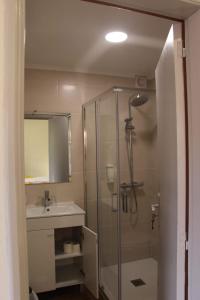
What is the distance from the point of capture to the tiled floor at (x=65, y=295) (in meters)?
2.60

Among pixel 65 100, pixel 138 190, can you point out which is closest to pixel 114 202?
pixel 138 190

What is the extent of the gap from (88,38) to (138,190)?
1.78m

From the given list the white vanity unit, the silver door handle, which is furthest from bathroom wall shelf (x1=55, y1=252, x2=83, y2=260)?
the silver door handle

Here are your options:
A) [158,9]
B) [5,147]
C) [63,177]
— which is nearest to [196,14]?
[158,9]

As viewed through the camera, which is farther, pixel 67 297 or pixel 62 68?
pixel 62 68

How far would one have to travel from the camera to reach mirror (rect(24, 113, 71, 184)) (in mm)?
2891

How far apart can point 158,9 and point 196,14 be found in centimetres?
18

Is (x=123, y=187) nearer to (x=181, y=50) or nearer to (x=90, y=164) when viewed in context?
(x=90, y=164)

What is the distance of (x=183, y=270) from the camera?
127cm

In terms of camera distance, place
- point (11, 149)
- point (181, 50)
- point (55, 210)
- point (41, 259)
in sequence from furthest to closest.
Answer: point (55, 210)
point (41, 259)
point (181, 50)
point (11, 149)

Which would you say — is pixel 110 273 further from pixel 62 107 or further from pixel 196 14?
pixel 196 14

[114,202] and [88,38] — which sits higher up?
[88,38]

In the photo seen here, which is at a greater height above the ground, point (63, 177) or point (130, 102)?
point (130, 102)

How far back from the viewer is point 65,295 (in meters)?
2.67
